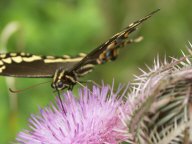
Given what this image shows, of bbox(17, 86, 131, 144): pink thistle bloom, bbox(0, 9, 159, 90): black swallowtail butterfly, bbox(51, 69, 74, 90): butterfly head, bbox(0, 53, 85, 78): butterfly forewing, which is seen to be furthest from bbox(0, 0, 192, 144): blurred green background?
bbox(17, 86, 131, 144): pink thistle bloom

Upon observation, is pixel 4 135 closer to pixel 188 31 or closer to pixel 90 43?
pixel 90 43

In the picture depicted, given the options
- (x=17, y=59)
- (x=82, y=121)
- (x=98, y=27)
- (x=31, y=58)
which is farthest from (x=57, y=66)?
(x=98, y=27)

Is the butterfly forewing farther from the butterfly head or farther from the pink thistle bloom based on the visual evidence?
the pink thistle bloom

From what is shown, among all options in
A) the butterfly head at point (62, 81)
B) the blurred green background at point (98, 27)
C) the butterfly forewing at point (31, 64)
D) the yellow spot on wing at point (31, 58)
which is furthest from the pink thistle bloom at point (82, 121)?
the blurred green background at point (98, 27)

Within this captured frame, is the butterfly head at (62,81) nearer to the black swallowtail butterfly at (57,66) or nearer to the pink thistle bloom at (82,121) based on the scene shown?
the black swallowtail butterfly at (57,66)

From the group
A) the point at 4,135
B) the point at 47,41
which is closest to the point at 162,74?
the point at 4,135

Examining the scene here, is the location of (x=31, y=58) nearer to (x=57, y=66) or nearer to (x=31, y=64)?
(x=31, y=64)
